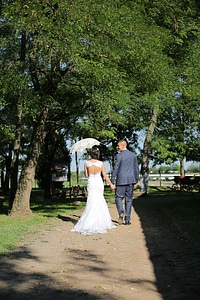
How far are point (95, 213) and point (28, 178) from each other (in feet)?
15.3

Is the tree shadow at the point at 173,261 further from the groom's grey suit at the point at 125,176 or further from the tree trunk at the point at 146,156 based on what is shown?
the tree trunk at the point at 146,156

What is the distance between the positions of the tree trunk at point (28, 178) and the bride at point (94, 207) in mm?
4036

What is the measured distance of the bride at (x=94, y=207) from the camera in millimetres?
10205

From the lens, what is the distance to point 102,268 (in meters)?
6.30

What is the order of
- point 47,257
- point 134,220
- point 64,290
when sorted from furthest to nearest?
1. point 134,220
2. point 47,257
3. point 64,290

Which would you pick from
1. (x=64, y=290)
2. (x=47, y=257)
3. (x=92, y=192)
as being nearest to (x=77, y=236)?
(x=92, y=192)

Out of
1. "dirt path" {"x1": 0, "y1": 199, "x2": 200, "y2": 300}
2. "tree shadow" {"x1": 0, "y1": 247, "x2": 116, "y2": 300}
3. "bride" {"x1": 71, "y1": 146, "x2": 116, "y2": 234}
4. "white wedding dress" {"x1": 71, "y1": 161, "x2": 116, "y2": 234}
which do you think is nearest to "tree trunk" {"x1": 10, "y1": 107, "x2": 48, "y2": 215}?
"bride" {"x1": 71, "y1": 146, "x2": 116, "y2": 234}

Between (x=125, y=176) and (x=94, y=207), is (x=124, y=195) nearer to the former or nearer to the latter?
(x=125, y=176)

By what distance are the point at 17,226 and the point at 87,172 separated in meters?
2.48

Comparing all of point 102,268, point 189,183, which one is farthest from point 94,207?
point 189,183

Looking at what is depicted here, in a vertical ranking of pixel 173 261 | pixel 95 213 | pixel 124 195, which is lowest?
pixel 173 261

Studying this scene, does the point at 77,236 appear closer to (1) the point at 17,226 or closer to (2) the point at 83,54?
(1) the point at 17,226

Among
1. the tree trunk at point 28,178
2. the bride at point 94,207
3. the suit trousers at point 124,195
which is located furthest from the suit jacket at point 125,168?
the tree trunk at point 28,178

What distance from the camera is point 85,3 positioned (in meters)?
11.2
